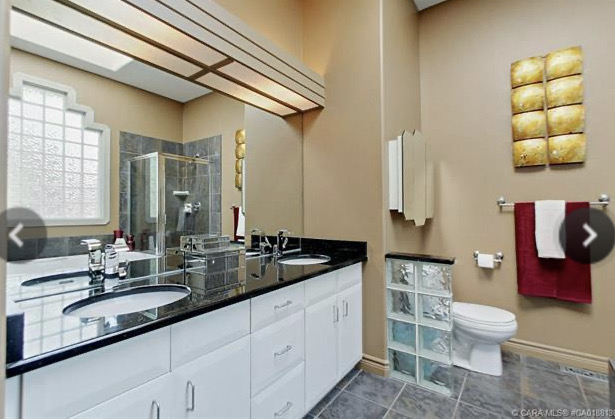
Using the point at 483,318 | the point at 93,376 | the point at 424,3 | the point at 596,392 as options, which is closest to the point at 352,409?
the point at 483,318

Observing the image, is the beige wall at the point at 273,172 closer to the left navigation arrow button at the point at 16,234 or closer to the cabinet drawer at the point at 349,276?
the cabinet drawer at the point at 349,276

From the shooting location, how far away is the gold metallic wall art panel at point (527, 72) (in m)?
2.30

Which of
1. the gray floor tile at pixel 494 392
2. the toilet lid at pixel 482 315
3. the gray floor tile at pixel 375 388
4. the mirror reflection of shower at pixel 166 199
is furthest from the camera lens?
the toilet lid at pixel 482 315

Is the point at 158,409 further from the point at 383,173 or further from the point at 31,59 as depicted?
the point at 383,173

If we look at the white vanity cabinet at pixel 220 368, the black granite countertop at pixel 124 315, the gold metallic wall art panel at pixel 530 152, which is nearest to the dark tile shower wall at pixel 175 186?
the black granite countertop at pixel 124 315

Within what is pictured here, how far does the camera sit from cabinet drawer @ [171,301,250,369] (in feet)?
3.24

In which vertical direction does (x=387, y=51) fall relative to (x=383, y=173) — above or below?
above

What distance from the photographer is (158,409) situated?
3.02 ft

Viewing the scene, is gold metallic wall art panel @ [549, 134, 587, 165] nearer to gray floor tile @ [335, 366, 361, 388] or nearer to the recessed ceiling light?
gray floor tile @ [335, 366, 361, 388]

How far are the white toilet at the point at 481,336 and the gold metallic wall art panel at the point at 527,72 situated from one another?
1826mm

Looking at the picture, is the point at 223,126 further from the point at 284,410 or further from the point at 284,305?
the point at 284,410

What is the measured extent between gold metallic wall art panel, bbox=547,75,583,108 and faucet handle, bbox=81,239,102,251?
3.11m

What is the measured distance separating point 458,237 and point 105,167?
2712mm

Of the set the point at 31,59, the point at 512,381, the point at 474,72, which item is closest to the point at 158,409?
the point at 31,59
